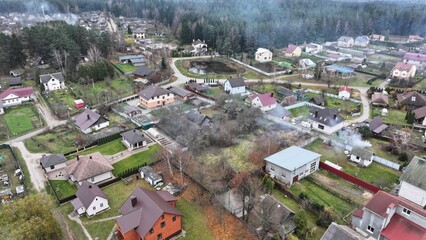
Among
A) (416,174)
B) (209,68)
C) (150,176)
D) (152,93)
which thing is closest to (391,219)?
(416,174)

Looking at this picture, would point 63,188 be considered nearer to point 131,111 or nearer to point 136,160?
point 136,160

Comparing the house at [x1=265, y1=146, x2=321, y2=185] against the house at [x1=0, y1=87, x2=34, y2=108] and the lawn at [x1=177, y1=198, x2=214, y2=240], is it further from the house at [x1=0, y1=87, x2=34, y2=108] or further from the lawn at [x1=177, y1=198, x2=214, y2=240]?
the house at [x1=0, y1=87, x2=34, y2=108]

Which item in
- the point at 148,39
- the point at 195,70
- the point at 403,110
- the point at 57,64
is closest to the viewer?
the point at 403,110

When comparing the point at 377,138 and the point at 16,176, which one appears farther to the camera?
the point at 377,138

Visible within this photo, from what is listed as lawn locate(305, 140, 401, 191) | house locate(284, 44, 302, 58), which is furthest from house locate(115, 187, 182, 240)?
house locate(284, 44, 302, 58)

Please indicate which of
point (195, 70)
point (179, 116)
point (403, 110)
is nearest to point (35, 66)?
point (195, 70)

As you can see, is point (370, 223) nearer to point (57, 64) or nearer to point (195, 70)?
point (195, 70)

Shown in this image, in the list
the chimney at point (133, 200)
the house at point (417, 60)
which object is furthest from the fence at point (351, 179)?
the house at point (417, 60)

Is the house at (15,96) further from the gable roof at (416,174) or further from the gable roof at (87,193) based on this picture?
the gable roof at (416,174)
